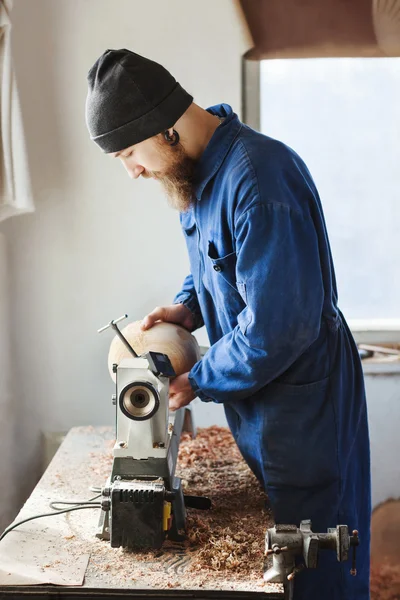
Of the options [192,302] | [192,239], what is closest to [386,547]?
[192,302]

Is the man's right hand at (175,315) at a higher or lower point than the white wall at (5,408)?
higher

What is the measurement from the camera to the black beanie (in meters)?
1.81

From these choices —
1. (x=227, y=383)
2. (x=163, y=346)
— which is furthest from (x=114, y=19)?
(x=227, y=383)

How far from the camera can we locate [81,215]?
308 cm

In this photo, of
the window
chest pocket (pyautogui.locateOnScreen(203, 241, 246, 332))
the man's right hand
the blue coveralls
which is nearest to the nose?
the blue coveralls

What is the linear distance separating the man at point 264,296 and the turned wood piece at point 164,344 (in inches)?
6.3

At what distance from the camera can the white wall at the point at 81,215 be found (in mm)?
2965

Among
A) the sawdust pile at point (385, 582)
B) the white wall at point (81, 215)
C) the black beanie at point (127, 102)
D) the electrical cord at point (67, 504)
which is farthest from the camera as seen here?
the sawdust pile at point (385, 582)

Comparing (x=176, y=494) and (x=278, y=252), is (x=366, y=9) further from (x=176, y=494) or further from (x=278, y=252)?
(x=176, y=494)

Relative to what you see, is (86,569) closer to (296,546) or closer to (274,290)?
(296,546)

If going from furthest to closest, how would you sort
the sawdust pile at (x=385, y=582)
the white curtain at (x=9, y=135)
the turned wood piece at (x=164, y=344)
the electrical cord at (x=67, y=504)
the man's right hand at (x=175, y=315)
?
the sawdust pile at (x=385, y=582) < the white curtain at (x=9, y=135) < the man's right hand at (x=175, y=315) < the turned wood piece at (x=164, y=344) < the electrical cord at (x=67, y=504)

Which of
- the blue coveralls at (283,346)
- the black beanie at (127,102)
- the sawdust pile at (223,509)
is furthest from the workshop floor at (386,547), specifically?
the black beanie at (127,102)

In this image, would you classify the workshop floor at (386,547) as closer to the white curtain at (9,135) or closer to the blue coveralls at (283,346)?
the blue coveralls at (283,346)

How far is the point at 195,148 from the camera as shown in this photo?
1.97m
